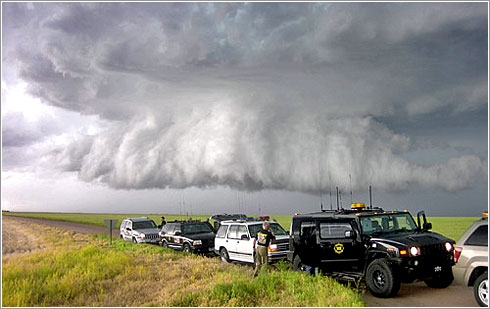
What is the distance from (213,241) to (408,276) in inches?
443

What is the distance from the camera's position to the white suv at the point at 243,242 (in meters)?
15.2

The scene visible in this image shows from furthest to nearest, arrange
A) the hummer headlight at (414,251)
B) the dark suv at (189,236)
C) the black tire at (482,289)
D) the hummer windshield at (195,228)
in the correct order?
the hummer windshield at (195,228), the dark suv at (189,236), the hummer headlight at (414,251), the black tire at (482,289)

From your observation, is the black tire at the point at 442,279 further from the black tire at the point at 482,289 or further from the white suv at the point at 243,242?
the white suv at the point at 243,242

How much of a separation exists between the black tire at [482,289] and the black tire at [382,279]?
6.00 ft

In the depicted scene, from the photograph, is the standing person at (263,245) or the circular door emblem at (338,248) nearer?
the circular door emblem at (338,248)

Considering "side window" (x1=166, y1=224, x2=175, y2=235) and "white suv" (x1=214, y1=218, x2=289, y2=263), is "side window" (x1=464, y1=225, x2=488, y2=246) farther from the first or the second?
"side window" (x1=166, y1=224, x2=175, y2=235)

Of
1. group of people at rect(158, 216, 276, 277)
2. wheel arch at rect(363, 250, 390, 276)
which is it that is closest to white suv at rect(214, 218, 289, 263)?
group of people at rect(158, 216, 276, 277)

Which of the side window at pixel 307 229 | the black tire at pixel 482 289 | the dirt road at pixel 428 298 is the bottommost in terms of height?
the dirt road at pixel 428 298

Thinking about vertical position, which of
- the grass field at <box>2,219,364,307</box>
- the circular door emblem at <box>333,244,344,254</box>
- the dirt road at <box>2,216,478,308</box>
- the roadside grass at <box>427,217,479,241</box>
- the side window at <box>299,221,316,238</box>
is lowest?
the roadside grass at <box>427,217,479,241</box>

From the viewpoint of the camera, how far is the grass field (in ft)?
32.3

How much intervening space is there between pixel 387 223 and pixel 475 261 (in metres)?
3.13

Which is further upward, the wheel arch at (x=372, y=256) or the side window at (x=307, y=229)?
the side window at (x=307, y=229)

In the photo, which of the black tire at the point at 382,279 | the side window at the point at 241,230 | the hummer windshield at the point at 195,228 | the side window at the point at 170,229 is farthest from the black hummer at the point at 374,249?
the side window at the point at 170,229

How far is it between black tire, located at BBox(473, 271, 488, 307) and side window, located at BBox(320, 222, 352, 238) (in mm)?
3394
